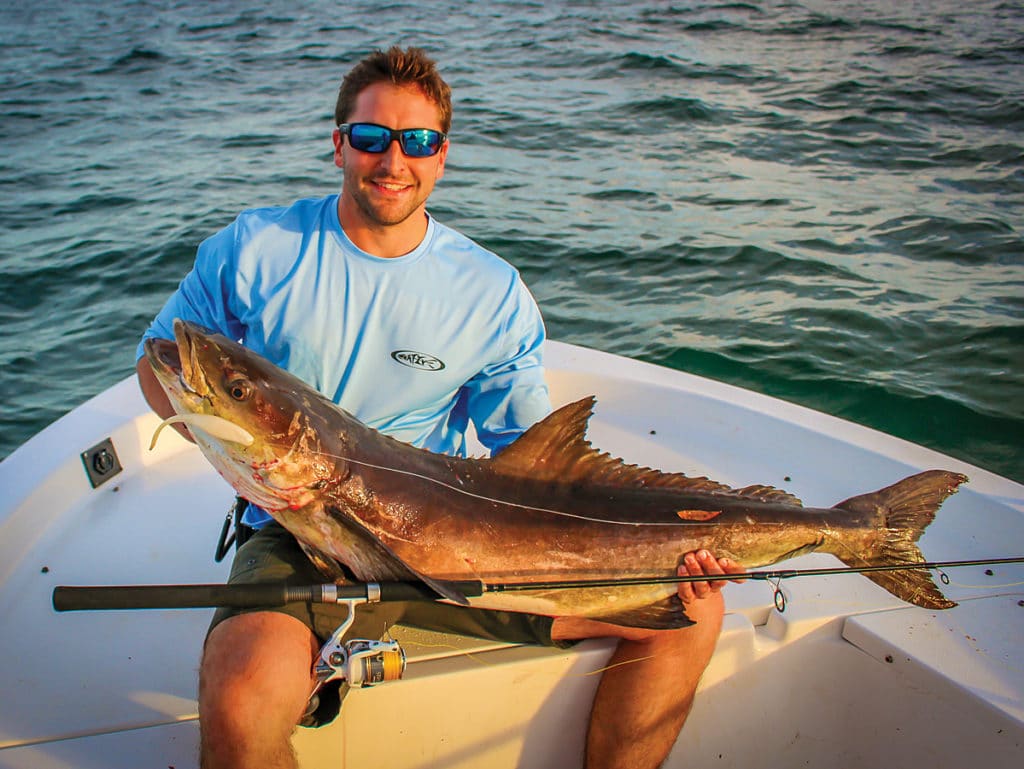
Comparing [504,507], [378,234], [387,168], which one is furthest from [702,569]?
[387,168]

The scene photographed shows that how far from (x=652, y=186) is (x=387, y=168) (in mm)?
7599

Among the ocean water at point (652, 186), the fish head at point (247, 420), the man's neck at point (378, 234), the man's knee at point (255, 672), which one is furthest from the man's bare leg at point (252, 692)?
the ocean water at point (652, 186)

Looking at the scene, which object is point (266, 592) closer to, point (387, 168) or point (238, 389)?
point (238, 389)

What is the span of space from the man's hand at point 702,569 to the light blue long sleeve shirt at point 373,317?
764mm

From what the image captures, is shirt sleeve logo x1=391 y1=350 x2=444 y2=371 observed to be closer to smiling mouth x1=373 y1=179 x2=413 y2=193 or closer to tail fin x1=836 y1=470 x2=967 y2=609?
smiling mouth x1=373 y1=179 x2=413 y2=193

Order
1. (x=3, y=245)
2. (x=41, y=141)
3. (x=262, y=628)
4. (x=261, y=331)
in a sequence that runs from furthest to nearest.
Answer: (x=41, y=141), (x=3, y=245), (x=261, y=331), (x=262, y=628)

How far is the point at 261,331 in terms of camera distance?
311 cm

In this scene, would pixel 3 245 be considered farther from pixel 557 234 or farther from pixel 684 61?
pixel 684 61

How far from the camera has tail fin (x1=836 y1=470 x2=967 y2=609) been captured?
2918 mm

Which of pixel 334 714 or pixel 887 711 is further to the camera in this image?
pixel 887 711

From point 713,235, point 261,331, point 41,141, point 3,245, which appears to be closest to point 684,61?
point 713,235

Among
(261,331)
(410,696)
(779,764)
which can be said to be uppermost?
(261,331)

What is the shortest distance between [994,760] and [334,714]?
6.60ft

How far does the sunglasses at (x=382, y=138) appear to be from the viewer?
3.15m
